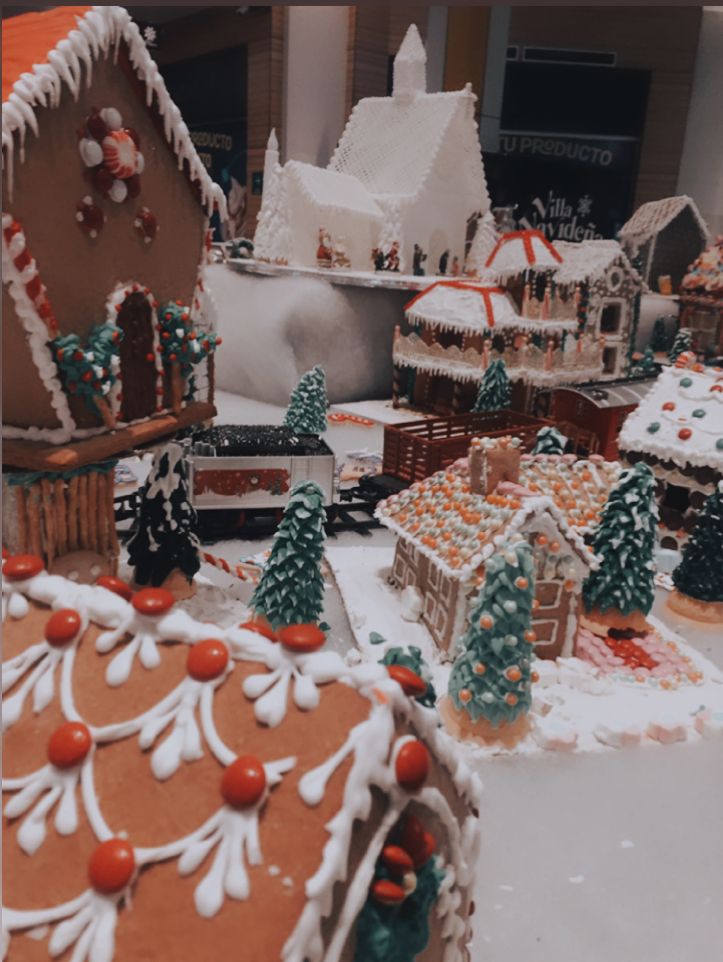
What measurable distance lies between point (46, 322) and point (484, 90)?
1295 cm

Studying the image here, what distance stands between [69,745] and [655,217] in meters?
19.0

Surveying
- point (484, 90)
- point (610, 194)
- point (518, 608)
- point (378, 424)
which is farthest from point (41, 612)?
point (610, 194)

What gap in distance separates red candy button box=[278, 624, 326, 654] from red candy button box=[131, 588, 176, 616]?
1.23ft

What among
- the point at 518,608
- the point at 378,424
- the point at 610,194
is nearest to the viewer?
the point at 518,608

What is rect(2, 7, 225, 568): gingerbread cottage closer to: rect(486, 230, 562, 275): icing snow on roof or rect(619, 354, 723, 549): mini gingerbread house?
rect(619, 354, 723, 549): mini gingerbread house

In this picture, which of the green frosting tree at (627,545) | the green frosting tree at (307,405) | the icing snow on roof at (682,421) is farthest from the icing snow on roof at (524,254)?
the green frosting tree at (627,545)

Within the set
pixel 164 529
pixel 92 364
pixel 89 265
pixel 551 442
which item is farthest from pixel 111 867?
pixel 551 442

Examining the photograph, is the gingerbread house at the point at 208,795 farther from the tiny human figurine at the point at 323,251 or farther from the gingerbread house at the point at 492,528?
the tiny human figurine at the point at 323,251

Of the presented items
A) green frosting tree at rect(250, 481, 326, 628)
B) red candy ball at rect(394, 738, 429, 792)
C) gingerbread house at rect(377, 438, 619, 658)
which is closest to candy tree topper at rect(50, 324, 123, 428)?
green frosting tree at rect(250, 481, 326, 628)

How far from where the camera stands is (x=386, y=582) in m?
7.72

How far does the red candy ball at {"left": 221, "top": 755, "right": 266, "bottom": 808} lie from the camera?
6.41ft

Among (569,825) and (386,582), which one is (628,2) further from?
(386,582)

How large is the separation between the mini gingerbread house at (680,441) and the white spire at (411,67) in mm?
7381

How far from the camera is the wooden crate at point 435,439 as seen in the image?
967 centimetres
